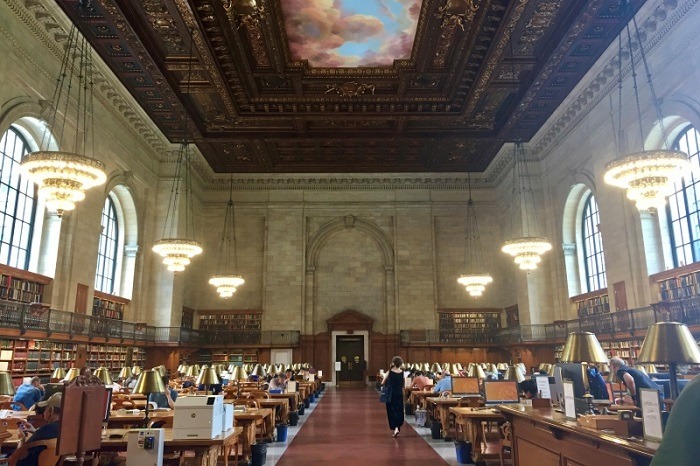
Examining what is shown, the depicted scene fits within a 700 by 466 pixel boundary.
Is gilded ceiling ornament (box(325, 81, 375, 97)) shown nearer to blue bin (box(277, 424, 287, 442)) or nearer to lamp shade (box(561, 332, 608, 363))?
blue bin (box(277, 424, 287, 442))

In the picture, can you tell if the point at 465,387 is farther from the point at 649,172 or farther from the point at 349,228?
the point at 349,228

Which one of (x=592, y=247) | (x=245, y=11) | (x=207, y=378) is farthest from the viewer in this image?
(x=592, y=247)

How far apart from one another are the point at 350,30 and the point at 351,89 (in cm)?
259

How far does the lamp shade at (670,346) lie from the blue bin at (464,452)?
3.92 metres

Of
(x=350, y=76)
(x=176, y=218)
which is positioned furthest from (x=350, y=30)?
(x=176, y=218)

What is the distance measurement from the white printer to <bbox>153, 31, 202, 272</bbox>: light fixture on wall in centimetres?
1097

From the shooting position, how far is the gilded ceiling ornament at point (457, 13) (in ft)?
38.1

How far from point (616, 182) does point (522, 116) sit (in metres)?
7.83

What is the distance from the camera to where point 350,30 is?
13.4 m

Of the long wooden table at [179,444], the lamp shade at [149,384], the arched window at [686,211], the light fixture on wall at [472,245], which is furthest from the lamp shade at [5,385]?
the light fixture on wall at [472,245]

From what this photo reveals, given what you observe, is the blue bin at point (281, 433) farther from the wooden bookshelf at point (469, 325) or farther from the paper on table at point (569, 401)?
the wooden bookshelf at point (469, 325)

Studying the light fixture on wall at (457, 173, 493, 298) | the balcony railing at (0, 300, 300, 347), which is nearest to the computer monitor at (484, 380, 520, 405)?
the balcony railing at (0, 300, 300, 347)

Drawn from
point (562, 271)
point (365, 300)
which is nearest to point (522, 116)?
point (562, 271)

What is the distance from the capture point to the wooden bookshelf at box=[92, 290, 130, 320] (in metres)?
16.2
